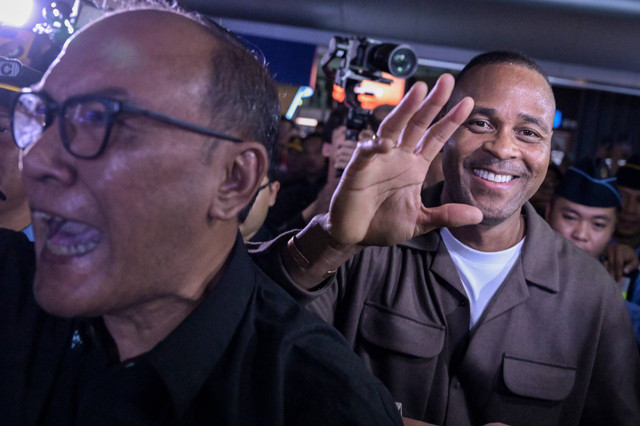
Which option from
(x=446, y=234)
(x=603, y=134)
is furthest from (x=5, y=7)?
(x=603, y=134)

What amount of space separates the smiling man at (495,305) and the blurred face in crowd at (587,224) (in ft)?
2.61

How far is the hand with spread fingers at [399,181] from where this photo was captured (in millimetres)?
1319

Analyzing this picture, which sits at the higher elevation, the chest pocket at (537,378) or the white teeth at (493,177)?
the white teeth at (493,177)

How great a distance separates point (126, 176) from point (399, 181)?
661 mm

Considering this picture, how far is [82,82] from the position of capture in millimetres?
1057

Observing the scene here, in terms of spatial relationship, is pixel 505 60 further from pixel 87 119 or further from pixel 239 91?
pixel 87 119

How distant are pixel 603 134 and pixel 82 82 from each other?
1215 cm

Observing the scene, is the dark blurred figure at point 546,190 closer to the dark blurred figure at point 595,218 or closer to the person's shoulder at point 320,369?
the dark blurred figure at point 595,218

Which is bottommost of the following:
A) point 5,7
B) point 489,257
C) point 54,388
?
point 54,388

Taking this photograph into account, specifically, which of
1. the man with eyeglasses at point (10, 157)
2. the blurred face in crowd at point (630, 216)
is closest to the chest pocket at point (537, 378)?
the man with eyeglasses at point (10, 157)

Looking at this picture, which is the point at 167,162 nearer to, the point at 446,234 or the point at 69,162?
the point at 69,162

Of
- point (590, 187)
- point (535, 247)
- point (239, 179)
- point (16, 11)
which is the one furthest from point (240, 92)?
point (590, 187)

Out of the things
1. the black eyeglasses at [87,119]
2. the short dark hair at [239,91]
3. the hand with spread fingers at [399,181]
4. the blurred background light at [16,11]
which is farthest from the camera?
the blurred background light at [16,11]

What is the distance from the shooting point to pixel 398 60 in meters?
2.81
